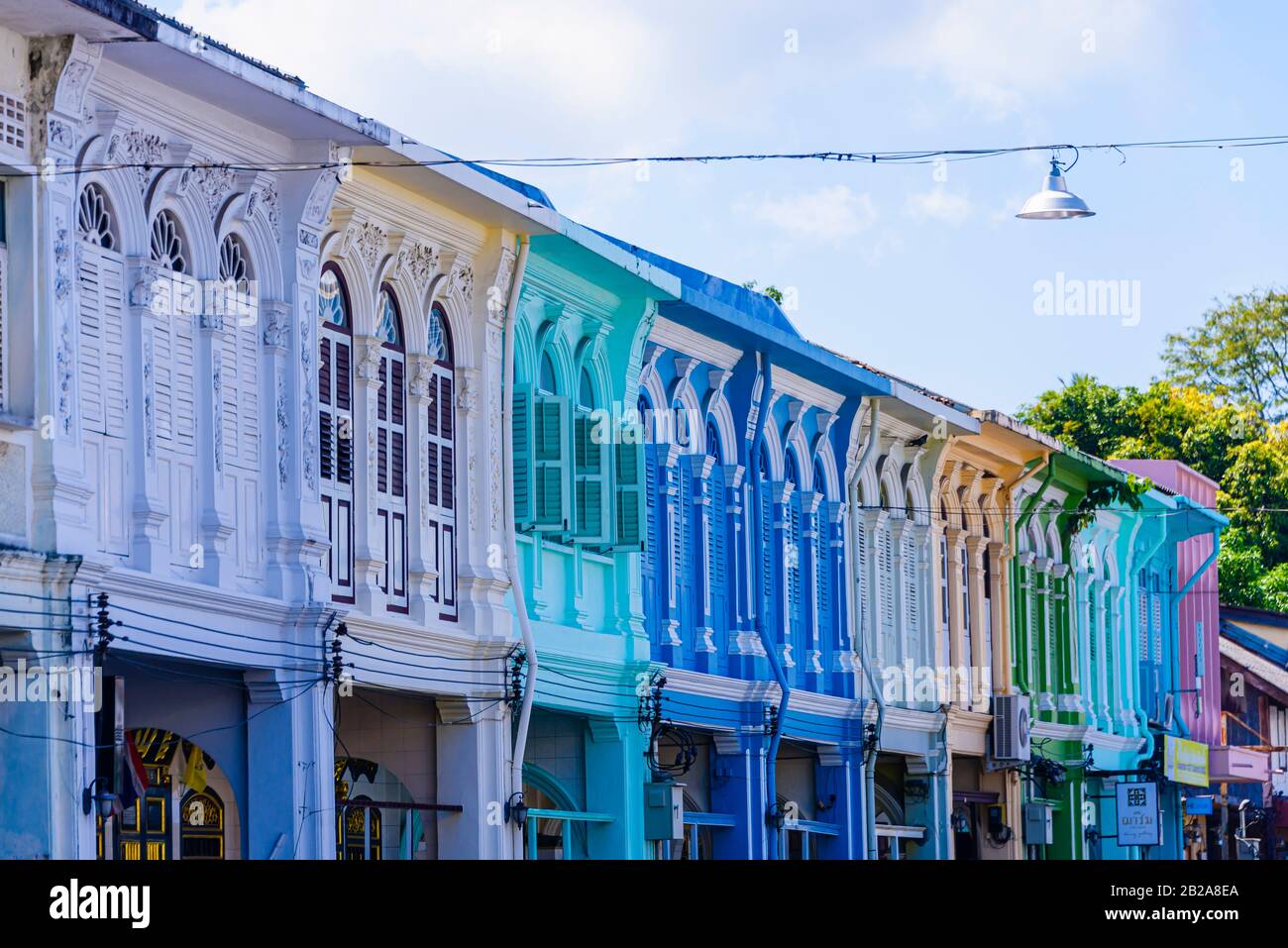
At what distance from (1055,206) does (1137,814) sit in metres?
13.3

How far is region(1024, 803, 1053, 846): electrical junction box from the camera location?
29641mm

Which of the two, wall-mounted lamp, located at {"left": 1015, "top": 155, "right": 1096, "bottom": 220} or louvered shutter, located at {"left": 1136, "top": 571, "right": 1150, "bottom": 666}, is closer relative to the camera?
wall-mounted lamp, located at {"left": 1015, "top": 155, "right": 1096, "bottom": 220}

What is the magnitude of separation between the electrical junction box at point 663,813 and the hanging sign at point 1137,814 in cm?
1110

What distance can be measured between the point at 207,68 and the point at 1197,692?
83.5 feet

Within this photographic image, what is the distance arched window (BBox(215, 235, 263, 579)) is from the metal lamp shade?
6.12 meters

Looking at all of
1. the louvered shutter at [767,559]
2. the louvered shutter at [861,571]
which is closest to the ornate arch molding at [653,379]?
the louvered shutter at [767,559]

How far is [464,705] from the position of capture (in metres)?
18.2

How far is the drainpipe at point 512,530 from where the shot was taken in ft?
60.1

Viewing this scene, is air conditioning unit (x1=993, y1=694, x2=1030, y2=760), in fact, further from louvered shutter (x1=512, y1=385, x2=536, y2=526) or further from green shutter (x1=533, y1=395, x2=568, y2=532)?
louvered shutter (x1=512, y1=385, x2=536, y2=526)

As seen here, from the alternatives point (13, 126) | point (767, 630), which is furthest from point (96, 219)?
point (767, 630)

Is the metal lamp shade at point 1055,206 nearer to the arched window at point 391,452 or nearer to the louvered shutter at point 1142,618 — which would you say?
the arched window at point 391,452

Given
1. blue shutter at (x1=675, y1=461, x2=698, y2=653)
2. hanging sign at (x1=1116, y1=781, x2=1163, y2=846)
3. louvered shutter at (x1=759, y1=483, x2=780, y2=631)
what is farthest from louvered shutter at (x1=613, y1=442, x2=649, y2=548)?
hanging sign at (x1=1116, y1=781, x2=1163, y2=846)

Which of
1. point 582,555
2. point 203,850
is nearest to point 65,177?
point 203,850
